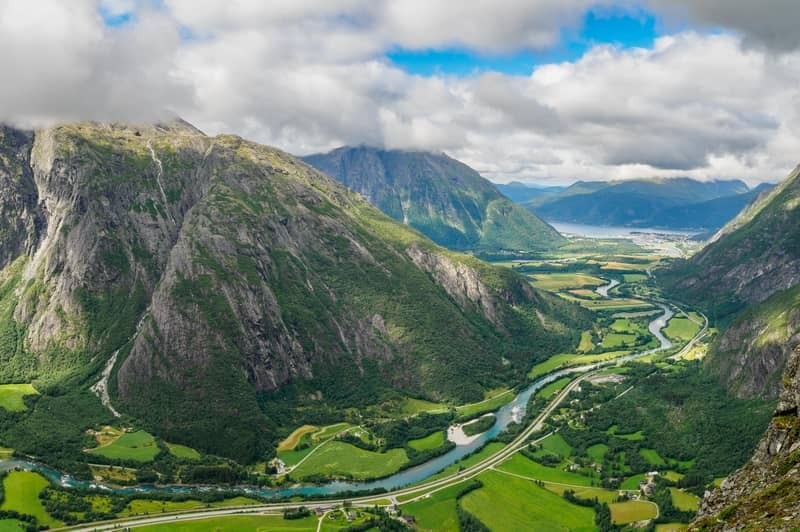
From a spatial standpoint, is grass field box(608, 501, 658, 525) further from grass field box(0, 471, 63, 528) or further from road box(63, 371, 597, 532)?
grass field box(0, 471, 63, 528)

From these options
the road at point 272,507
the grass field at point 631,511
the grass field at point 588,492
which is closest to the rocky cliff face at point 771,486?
the grass field at point 631,511

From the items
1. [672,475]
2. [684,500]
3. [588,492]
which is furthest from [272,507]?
[672,475]

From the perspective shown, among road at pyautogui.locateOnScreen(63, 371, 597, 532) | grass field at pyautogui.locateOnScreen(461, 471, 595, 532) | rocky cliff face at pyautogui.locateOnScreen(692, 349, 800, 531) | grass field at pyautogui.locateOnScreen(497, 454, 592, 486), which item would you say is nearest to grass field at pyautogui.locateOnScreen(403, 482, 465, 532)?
grass field at pyautogui.locateOnScreen(461, 471, 595, 532)

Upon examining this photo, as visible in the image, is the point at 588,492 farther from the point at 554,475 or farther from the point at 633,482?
the point at 633,482

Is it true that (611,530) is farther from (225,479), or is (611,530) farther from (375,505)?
(225,479)

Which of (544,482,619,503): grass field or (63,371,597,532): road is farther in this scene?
(544,482,619,503): grass field

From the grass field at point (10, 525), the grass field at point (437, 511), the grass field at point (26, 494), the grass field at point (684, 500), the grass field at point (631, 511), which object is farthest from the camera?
the grass field at point (684, 500)

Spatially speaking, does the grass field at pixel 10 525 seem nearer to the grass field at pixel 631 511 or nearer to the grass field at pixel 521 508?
the grass field at pixel 521 508
